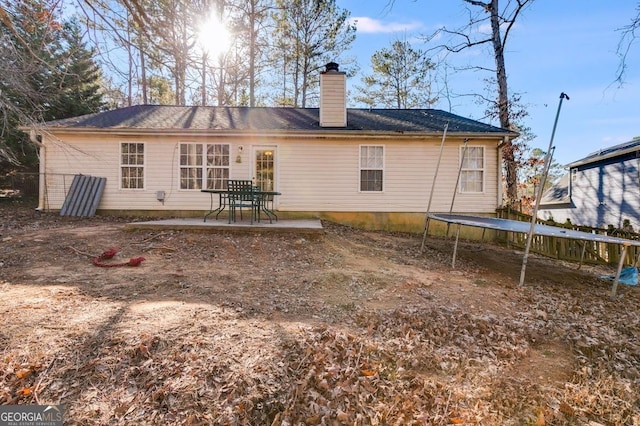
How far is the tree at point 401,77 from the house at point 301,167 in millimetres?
10084

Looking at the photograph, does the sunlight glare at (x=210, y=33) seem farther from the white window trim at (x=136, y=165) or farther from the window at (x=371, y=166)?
the white window trim at (x=136, y=165)

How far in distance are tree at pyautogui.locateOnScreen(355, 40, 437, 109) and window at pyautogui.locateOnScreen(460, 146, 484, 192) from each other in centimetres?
1032

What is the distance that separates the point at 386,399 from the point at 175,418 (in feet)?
4.82

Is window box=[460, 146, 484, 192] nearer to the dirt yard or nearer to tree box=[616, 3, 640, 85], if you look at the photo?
tree box=[616, 3, 640, 85]

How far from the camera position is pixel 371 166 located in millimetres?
9742

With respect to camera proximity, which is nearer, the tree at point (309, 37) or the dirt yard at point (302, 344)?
the dirt yard at point (302, 344)

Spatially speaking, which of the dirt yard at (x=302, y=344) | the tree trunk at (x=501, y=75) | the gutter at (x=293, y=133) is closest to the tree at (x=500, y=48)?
the tree trunk at (x=501, y=75)

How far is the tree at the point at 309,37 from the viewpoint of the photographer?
54.9ft

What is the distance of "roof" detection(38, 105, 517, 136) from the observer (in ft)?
30.8

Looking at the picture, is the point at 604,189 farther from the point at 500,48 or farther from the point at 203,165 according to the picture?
the point at 203,165

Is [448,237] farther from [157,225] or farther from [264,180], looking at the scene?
[157,225]

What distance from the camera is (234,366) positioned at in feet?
8.17

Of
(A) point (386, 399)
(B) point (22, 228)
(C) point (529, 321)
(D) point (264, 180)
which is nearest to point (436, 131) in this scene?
(D) point (264, 180)

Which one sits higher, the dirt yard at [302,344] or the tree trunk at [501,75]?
the tree trunk at [501,75]
